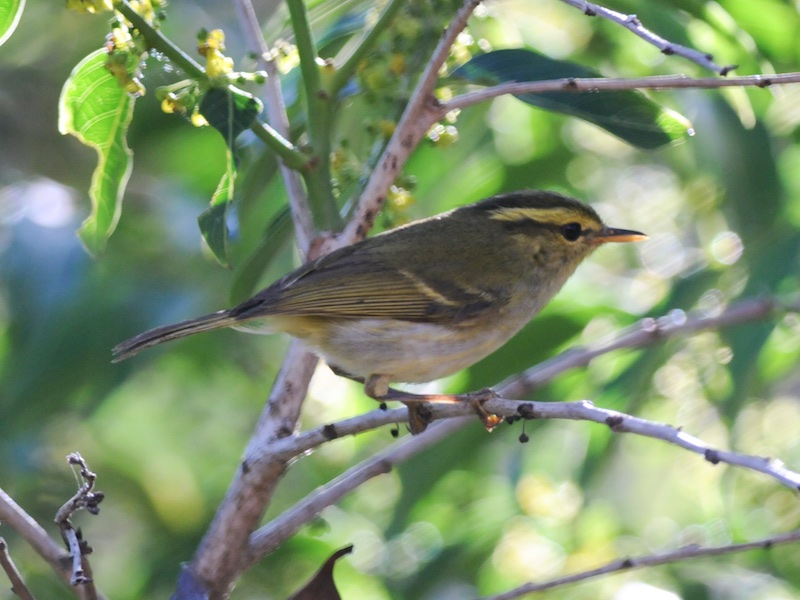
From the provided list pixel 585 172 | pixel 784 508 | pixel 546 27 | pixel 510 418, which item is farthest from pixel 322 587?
pixel 546 27

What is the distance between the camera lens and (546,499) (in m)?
3.63

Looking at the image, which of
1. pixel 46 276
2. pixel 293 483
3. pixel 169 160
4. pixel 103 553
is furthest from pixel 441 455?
pixel 103 553

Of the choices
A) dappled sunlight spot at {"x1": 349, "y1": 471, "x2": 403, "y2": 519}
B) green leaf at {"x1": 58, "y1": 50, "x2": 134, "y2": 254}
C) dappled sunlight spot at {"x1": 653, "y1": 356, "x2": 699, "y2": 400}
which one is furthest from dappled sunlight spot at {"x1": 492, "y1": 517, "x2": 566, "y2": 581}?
green leaf at {"x1": 58, "y1": 50, "x2": 134, "y2": 254}

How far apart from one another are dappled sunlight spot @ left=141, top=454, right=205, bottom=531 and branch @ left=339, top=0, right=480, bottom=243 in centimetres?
193

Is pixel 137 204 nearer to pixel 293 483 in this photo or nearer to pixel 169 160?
pixel 169 160

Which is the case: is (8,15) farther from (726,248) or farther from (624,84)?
(726,248)

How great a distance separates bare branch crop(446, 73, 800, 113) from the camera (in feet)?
6.73

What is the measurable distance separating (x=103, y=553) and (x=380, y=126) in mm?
2788

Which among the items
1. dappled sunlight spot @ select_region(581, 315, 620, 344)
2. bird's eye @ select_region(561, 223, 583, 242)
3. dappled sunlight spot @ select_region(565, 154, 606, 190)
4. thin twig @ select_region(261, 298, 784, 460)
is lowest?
thin twig @ select_region(261, 298, 784, 460)

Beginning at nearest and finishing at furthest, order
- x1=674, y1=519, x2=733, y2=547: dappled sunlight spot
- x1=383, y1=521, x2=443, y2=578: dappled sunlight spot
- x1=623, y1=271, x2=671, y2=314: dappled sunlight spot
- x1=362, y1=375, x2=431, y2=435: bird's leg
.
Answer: x1=362, y1=375, x2=431, y2=435: bird's leg < x1=674, y1=519, x2=733, y2=547: dappled sunlight spot < x1=383, y1=521, x2=443, y2=578: dappled sunlight spot < x1=623, y1=271, x2=671, y2=314: dappled sunlight spot

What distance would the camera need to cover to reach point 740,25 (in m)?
3.25

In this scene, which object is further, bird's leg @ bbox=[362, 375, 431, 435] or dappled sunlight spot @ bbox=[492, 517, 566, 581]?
dappled sunlight spot @ bbox=[492, 517, 566, 581]

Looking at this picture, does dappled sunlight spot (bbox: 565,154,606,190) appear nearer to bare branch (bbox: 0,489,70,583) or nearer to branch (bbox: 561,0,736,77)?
branch (bbox: 561,0,736,77)

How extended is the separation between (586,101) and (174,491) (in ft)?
8.10
